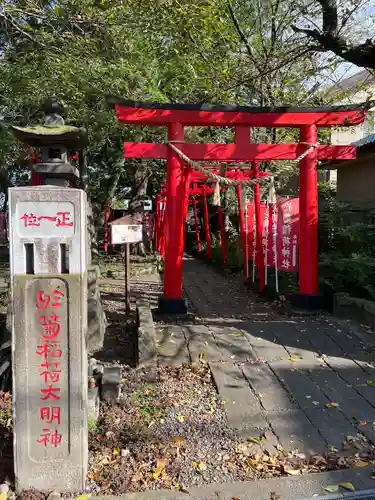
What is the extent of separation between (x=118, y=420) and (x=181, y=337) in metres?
1.88

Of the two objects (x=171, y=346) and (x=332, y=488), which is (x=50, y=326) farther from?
(x=171, y=346)

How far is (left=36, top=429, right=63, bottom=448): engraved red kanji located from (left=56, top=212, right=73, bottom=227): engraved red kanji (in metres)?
1.55

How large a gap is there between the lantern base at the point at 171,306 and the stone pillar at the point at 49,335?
4.08m

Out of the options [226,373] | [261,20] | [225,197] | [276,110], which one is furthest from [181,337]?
[225,197]

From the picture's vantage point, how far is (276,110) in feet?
24.1

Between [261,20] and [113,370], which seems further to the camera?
[261,20]

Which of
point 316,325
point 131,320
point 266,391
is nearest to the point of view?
point 266,391

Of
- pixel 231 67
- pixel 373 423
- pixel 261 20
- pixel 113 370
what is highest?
pixel 261 20

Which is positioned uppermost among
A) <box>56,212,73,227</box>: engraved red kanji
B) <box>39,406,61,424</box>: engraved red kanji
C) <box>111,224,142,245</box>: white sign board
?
<box>56,212,73,227</box>: engraved red kanji

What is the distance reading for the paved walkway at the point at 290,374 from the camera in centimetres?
401

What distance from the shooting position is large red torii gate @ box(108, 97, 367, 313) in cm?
734

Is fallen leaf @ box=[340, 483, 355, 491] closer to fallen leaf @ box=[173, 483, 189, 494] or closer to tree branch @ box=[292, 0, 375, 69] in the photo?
fallen leaf @ box=[173, 483, 189, 494]

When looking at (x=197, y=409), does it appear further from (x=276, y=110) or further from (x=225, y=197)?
(x=225, y=197)

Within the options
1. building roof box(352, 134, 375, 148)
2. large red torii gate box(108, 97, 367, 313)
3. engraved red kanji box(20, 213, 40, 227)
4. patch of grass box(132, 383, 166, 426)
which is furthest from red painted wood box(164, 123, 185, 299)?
building roof box(352, 134, 375, 148)
